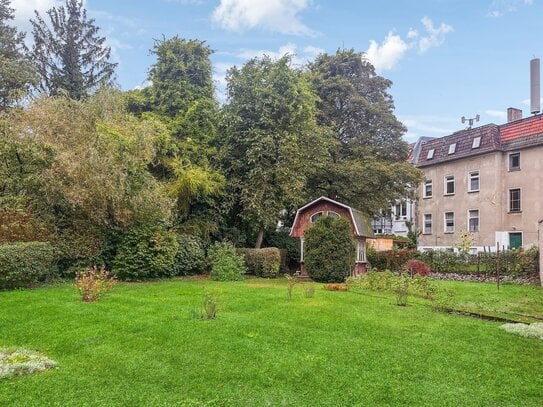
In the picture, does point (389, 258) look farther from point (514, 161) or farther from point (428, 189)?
point (428, 189)

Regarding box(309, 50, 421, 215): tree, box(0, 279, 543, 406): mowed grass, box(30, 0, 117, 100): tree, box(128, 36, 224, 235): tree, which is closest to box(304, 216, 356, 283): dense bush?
box(128, 36, 224, 235): tree

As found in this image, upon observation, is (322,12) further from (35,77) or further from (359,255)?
(35,77)

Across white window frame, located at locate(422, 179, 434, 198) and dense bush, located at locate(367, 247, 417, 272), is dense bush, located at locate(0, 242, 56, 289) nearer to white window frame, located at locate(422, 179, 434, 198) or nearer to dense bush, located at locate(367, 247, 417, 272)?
dense bush, located at locate(367, 247, 417, 272)

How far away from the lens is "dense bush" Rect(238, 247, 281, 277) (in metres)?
19.6

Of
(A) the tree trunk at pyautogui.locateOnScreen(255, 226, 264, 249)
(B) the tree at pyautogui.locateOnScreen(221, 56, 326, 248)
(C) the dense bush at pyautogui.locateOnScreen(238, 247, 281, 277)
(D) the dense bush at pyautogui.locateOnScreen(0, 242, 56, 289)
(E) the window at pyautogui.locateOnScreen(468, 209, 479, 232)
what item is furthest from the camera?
(E) the window at pyautogui.locateOnScreen(468, 209, 479, 232)

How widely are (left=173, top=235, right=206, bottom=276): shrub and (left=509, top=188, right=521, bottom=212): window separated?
69.6ft

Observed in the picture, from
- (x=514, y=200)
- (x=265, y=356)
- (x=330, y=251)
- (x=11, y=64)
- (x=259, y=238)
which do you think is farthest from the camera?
(x=514, y=200)

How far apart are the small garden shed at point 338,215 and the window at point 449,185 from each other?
43.9ft

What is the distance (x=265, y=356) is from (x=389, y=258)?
1824 cm

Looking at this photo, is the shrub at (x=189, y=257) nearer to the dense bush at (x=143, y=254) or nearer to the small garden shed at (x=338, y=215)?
the dense bush at (x=143, y=254)

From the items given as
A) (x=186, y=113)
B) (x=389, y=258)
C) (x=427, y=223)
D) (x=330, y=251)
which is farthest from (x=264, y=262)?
(x=427, y=223)

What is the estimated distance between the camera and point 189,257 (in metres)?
18.4

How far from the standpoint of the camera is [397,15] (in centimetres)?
1399

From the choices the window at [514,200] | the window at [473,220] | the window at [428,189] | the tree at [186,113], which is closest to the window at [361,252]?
the tree at [186,113]
